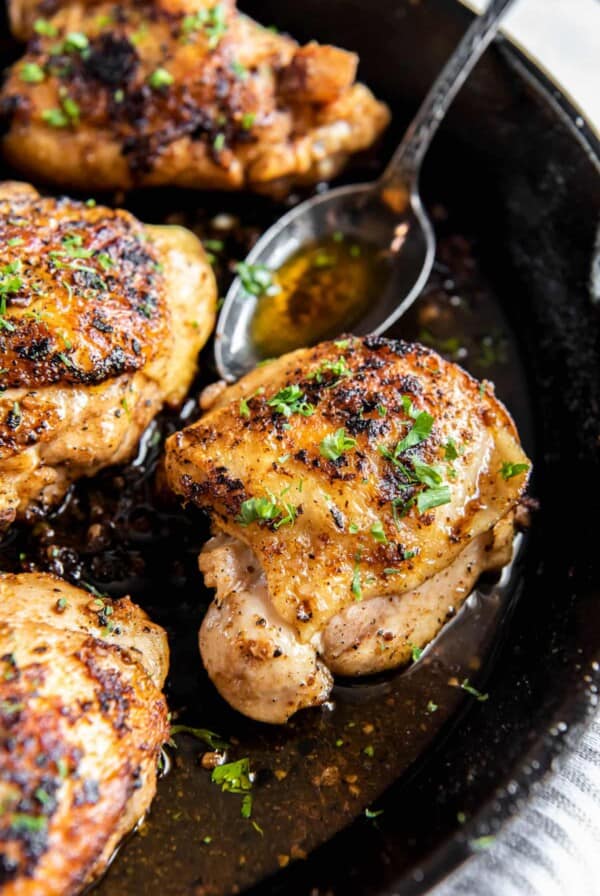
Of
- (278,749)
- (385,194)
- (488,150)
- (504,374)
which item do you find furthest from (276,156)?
(278,749)

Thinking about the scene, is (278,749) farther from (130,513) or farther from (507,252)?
(507,252)

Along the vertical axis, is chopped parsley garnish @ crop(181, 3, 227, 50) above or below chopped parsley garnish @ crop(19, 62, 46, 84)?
above

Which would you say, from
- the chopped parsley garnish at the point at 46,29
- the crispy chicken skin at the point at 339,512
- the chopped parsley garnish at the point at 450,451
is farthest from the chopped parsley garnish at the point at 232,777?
the chopped parsley garnish at the point at 46,29

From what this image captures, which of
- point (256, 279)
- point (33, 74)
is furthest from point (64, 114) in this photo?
point (256, 279)

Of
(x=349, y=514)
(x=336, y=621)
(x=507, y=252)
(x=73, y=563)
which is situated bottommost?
(x=73, y=563)

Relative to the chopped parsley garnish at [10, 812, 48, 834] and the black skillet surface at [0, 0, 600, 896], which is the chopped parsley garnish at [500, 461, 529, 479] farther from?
the chopped parsley garnish at [10, 812, 48, 834]

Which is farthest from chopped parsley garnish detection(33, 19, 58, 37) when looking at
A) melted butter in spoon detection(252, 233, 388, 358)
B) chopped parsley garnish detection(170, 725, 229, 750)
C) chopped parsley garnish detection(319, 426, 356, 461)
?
chopped parsley garnish detection(170, 725, 229, 750)

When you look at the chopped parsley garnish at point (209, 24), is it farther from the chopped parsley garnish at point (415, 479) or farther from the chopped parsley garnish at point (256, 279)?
the chopped parsley garnish at point (415, 479)
